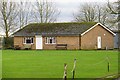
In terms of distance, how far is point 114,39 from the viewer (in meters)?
68.4

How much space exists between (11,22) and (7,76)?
53257 mm

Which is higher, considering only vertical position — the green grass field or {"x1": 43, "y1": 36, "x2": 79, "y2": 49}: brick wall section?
{"x1": 43, "y1": 36, "x2": 79, "y2": 49}: brick wall section

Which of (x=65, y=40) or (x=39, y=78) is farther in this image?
(x=65, y=40)

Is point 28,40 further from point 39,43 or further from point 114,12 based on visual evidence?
point 114,12

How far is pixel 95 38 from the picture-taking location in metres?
61.2

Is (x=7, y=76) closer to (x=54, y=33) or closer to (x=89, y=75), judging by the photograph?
(x=89, y=75)

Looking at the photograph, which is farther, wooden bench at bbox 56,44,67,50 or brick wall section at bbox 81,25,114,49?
brick wall section at bbox 81,25,114,49

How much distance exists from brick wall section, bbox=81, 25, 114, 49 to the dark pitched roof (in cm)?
106

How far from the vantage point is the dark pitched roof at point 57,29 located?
199 ft

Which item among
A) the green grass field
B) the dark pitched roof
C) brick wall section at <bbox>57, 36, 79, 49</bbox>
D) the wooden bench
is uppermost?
the dark pitched roof

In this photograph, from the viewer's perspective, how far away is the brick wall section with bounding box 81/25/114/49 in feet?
196

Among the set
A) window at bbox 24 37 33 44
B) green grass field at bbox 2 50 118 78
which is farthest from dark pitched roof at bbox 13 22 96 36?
green grass field at bbox 2 50 118 78

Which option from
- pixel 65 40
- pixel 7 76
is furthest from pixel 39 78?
pixel 65 40

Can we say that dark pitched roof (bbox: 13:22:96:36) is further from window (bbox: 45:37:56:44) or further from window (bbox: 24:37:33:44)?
window (bbox: 45:37:56:44)
